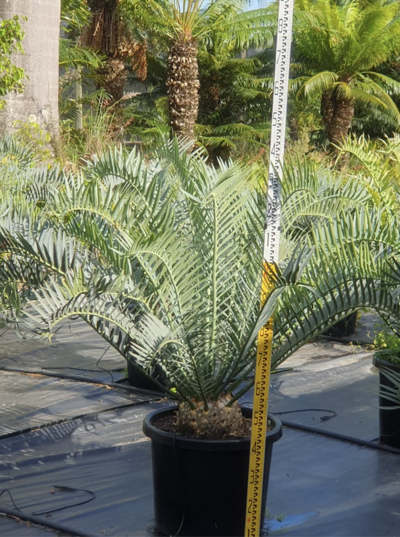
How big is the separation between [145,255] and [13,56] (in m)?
6.59

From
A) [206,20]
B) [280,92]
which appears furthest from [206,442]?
[206,20]

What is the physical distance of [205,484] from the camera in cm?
296

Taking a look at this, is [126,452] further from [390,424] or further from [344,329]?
[344,329]

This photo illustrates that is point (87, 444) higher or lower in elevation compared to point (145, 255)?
lower

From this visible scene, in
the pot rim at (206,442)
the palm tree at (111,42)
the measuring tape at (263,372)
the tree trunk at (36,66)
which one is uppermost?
the palm tree at (111,42)

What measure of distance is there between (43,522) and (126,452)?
0.93 m

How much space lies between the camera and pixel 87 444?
408cm

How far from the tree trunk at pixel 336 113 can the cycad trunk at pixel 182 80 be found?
442 cm

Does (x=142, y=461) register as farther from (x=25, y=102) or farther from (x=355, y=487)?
(x=25, y=102)

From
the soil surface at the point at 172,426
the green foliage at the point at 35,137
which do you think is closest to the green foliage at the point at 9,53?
the green foliage at the point at 35,137

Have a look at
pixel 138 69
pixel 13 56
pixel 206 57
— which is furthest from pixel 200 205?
pixel 206 57

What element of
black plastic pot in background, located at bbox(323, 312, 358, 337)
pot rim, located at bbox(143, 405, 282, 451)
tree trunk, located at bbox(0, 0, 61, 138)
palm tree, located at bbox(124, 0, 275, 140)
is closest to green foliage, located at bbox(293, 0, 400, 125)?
palm tree, located at bbox(124, 0, 275, 140)

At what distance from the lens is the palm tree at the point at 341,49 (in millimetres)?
18688

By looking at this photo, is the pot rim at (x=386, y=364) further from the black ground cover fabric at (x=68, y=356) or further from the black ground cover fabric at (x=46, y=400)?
the black ground cover fabric at (x=68, y=356)
